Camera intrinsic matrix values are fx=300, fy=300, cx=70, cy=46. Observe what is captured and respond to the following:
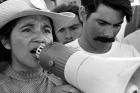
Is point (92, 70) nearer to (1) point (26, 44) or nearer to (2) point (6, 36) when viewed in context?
(1) point (26, 44)

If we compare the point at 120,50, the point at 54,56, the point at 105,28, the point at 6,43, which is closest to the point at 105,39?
the point at 105,28

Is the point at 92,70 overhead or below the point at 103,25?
overhead

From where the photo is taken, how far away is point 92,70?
1093mm

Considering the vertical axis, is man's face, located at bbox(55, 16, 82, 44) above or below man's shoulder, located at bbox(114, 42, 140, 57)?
below

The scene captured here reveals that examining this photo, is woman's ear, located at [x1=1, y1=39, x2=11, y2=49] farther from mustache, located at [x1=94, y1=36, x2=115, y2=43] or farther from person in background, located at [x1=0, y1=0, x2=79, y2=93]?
mustache, located at [x1=94, y1=36, x2=115, y2=43]

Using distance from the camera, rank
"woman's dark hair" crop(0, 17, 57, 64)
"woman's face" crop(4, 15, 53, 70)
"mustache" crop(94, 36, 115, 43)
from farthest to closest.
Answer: "mustache" crop(94, 36, 115, 43) < "woman's dark hair" crop(0, 17, 57, 64) < "woman's face" crop(4, 15, 53, 70)

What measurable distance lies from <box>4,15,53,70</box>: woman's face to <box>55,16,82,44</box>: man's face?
1.16m

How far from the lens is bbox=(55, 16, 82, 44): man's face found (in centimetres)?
281

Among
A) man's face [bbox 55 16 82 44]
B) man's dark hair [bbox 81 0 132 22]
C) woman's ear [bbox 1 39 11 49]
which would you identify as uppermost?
woman's ear [bbox 1 39 11 49]

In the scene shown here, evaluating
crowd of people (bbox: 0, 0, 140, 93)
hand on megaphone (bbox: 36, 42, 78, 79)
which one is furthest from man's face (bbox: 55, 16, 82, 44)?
hand on megaphone (bbox: 36, 42, 78, 79)

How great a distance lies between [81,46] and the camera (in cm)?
236

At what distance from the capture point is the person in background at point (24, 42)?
1552 mm

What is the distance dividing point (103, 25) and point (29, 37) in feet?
2.86

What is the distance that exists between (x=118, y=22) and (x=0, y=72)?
100 centimetres
